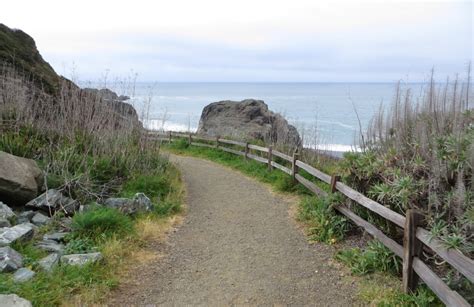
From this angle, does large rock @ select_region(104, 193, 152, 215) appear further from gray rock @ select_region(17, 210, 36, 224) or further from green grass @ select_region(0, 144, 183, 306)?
gray rock @ select_region(17, 210, 36, 224)

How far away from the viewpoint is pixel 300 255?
18.1 ft

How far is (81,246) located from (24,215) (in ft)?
5.24

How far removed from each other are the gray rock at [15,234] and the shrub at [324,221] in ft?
13.6

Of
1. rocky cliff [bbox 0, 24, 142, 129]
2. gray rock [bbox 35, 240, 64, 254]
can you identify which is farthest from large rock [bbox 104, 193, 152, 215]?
rocky cliff [bbox 0, 24, 142, 129]

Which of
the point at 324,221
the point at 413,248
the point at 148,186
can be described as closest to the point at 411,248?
the point at 413,248

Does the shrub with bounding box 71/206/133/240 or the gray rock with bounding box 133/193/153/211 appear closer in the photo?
the shrub with bounding box 71/206/133/240

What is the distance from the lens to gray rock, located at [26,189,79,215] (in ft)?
20.6

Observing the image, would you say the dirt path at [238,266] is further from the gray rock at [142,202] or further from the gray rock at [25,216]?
the gray rock at [25,216]

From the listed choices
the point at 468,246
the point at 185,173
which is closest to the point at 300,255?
the point at 468,246

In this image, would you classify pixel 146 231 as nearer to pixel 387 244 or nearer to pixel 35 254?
pixel 35 254

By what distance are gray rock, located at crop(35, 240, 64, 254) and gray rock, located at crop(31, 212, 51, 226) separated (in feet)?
2.48

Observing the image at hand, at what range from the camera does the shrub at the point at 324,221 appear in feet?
19.5

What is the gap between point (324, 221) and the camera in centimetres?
624

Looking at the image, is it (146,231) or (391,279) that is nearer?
(391,279)
